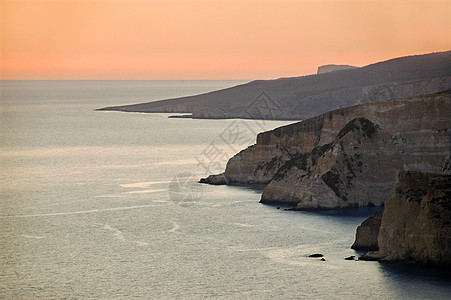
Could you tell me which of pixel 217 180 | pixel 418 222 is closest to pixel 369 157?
pixel 217 180

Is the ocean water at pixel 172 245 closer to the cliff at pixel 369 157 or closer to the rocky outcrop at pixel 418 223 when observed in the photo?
the rocky outcrop at pixel 418 223

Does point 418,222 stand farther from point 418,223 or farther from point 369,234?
point 369,234

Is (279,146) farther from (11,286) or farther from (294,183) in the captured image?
(11,286)

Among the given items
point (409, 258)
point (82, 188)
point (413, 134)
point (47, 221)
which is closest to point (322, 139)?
point (413, 134)

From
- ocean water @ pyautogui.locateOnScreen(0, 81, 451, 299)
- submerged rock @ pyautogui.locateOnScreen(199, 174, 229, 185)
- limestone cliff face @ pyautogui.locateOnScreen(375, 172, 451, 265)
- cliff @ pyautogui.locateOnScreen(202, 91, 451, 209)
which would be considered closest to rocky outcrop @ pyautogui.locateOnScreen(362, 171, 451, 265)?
limestone cliff face @ pyautogui.locateOnScreen(375, 172, 451, 265)

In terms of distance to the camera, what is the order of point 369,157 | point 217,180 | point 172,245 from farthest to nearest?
point 217,180 → point 369,157 → point 172,245

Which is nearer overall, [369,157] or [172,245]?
[172,245]
